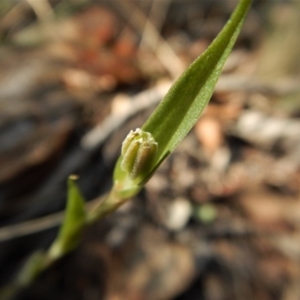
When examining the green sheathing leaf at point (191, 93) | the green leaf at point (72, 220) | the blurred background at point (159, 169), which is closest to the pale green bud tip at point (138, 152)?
the green sheathing leaf at point (191, 93)

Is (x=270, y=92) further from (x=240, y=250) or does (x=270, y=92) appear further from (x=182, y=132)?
(x=182, y=132)

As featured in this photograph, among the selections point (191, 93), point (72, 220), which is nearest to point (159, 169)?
point (72, 220)

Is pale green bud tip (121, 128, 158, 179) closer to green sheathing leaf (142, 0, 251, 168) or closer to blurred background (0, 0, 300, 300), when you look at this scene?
green sheathing leaf (142, 0, 251, 168)

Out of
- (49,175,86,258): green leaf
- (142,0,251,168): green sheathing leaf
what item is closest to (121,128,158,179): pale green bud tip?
(142,0,251,168): green sheathing leaf

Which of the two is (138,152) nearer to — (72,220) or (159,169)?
(72,220)

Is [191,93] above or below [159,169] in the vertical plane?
above

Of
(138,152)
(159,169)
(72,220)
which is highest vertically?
(138,152)
